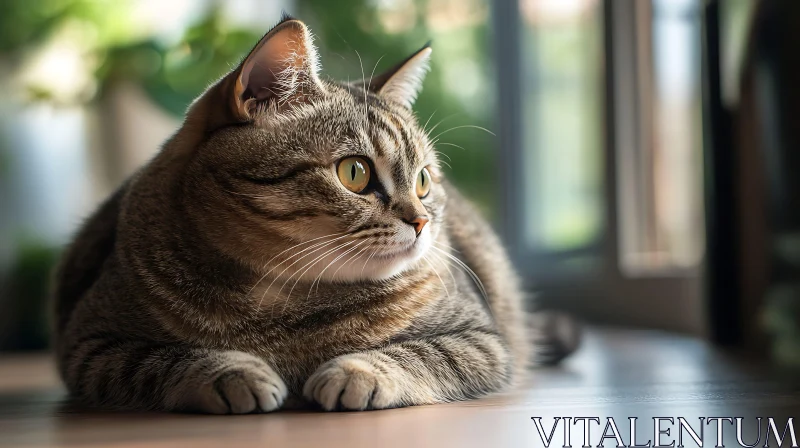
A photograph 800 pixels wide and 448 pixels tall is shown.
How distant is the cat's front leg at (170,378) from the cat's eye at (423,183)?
0.40 m

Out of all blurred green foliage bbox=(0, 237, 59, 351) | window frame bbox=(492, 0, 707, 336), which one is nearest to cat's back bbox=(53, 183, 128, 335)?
blurred green foliage bbox=(0, 237, 59, 351)

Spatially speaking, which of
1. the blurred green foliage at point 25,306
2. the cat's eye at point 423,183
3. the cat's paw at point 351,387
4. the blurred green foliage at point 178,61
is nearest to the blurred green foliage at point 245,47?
the blurred green foliage at point 178,61

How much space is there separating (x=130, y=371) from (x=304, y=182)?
409 millimetres

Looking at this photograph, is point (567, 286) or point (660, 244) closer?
point (660, 244)

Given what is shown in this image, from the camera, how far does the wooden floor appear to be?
3.27 ft

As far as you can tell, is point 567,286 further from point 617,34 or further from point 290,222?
point 290,222

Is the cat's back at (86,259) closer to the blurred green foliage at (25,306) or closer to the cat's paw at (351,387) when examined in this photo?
the cat's paw at (351,387)

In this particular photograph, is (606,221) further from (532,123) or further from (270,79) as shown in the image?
(270,79)

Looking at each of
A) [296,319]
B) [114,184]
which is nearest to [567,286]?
[114,184]

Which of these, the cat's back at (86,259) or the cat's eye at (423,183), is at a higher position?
the cat's eye at (423,183)

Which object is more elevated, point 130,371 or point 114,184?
point 114,184

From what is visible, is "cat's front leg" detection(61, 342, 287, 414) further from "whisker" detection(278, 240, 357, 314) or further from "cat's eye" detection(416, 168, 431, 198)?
"cat's eye" detection(416, 168, 431, 198)

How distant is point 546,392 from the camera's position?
1.43 meters

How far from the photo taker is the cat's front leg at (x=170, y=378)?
1174mm
